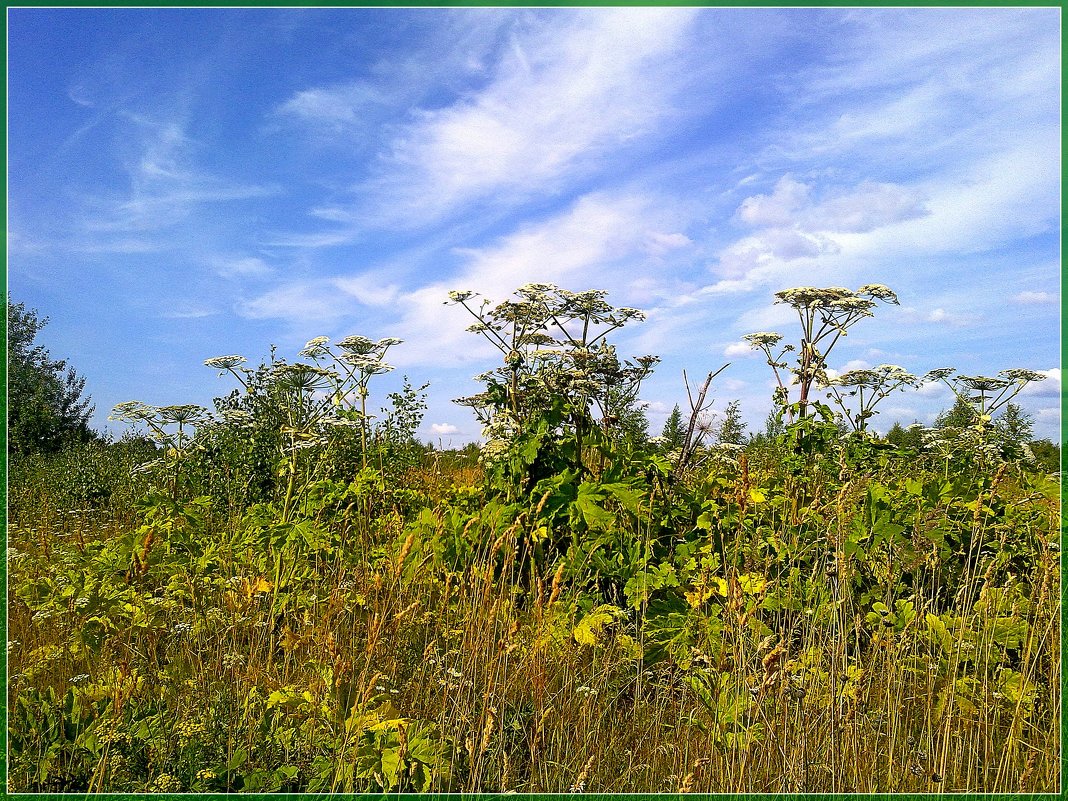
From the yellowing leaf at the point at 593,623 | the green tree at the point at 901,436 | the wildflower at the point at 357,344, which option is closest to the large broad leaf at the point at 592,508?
the yellowing leaf at the point at 593,623

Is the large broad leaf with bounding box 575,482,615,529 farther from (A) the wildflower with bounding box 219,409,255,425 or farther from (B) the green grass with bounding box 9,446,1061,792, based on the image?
(A) the wildflower with bounding box 219,409,255,425

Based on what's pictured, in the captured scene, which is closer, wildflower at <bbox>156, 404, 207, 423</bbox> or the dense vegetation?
the dense vegetation

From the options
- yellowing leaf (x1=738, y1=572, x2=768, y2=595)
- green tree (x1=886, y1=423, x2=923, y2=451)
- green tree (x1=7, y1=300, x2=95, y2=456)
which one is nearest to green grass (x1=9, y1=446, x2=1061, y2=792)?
yellowing leaf (x1=738, y1=572, x2=768, y2=595)

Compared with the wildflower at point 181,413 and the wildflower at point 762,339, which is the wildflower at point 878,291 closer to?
the wildflower at point 762,339

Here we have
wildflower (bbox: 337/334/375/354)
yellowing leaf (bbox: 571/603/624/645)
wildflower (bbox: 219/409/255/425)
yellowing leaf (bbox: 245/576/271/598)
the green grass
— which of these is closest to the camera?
the green grass

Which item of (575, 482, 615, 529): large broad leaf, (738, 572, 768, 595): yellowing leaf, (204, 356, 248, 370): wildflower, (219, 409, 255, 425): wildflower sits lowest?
(738, 572, 768, 595): yellowing leaf

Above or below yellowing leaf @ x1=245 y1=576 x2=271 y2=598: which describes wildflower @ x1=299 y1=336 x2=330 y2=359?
above

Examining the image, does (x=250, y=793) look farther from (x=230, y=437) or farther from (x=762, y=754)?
(x=230, y=437)

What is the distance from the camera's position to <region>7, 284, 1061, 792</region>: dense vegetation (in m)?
2.61

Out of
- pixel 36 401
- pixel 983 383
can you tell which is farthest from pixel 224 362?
pixel 36 401

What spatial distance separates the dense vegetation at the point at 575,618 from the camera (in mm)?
2609

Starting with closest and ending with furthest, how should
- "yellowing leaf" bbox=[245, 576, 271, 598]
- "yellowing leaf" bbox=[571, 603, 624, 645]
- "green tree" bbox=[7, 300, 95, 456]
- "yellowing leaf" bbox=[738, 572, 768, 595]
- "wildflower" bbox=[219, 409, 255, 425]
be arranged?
"yellowing leaf" bbox=[738, 572, 768, 595], "yellowing leaf" bbox=[571, 603, 624, 645], "yellowing leaf" bbox=[245, 576, 271, 598], "wildflower" bbox=[219, 409, 255, 425], "green tree" bbox=[7, 300, 95, 456]

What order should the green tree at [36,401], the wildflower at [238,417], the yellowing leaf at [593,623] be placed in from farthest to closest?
the green tree at [36,401]
the wildflower at [238,417]
the yellowing leaf at [593,623]

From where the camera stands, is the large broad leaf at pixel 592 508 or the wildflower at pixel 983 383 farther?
the wildflower at pixel 983 383
